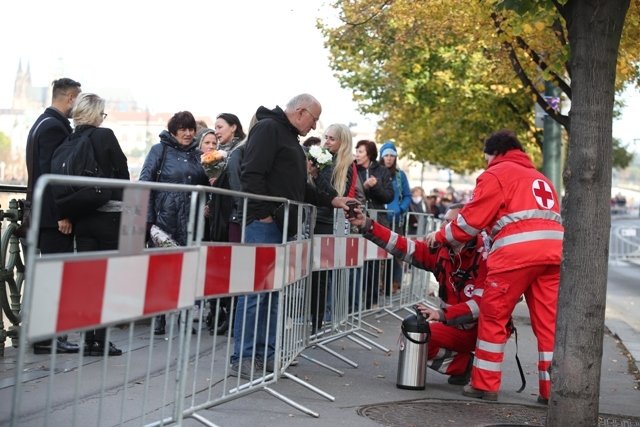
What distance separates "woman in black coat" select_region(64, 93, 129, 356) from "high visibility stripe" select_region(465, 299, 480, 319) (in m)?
2.57

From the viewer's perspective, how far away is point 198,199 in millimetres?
5441

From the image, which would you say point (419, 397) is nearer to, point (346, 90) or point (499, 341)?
→ point (499, 341)

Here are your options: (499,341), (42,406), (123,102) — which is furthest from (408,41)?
(123,102)

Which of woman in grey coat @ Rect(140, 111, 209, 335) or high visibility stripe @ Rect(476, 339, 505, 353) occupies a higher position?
woman in grey coat @ Rect(140, 111, 209, 335)

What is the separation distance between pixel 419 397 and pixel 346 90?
27.8 meters

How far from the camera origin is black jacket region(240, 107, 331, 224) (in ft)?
26.2

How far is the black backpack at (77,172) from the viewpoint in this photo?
838cm

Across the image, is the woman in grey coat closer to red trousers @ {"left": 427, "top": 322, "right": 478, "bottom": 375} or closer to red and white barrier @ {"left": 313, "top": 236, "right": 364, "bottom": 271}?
red and white barrier @ {"left": 313, "top": 236, "right": 364, "bottom": 271}

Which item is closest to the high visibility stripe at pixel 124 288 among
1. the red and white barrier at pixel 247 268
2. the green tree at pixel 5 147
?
the red and white barrier at pixel 247 268

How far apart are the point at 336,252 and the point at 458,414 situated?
7.52 ft

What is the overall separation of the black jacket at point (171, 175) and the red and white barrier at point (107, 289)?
4.76m

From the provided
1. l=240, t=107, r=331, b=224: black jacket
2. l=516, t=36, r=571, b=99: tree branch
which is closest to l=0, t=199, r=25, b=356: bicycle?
l=240, t=107, r=331, b=224: black jacket

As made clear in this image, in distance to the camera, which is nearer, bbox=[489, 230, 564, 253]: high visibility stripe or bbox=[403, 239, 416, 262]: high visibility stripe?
bbox=[489, 230, 564, 253]: high visibility stripe

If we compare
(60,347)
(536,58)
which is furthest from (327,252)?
(536,58)
